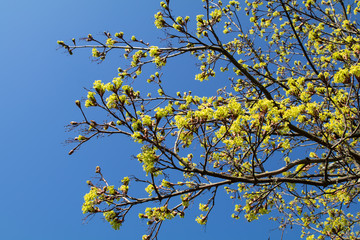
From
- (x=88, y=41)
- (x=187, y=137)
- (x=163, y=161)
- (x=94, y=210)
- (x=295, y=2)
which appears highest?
(x=295, y=2)

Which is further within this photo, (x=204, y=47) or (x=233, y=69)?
(x=233, y=69)

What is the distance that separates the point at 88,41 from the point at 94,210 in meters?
3.69

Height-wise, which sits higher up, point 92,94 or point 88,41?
point 88,41

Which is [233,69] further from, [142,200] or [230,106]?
[142,200]

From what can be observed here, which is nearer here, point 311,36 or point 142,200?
point 142,200

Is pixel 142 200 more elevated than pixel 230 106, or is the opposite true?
pixel 230 106

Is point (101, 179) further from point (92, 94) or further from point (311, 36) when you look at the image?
point (311, 36)

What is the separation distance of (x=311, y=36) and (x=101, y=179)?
5874mm

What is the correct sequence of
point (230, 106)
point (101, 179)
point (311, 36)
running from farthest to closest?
1. point (311, 36)
2. point (101, 179)
3. point (230, 106)

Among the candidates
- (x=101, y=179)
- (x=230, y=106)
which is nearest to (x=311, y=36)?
(x=230, y=106)

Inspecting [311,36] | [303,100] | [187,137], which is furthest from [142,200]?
[311,36]

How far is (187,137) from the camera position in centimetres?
357

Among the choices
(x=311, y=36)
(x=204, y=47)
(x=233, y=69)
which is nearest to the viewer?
(x=204, y=47)

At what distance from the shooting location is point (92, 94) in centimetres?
327
